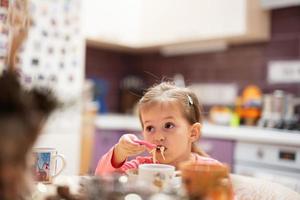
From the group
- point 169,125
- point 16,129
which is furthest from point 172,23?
point 16,129

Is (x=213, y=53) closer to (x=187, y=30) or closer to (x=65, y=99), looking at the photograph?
(x=187, y=30)

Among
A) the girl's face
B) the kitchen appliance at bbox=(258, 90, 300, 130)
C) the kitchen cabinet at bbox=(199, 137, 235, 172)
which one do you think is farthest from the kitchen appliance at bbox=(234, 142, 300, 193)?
the girl's face

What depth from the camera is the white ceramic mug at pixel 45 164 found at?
2.91 ft

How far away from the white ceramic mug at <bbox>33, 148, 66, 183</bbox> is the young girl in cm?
16

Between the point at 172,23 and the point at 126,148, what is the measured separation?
2.32 meters

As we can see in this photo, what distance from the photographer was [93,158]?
3186 millimetres

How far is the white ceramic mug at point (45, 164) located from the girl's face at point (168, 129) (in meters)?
0.32

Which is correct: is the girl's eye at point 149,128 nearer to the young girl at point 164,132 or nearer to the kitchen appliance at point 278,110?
the young girl at point 164,132

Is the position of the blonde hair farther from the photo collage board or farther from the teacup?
the photo collage board

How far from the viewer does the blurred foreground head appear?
43 centimetres

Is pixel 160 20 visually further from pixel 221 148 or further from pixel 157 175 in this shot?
pixel 157 175

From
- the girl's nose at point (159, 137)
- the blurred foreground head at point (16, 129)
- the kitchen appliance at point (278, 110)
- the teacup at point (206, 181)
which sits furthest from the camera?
the kitchen appliance at point (278, 110)

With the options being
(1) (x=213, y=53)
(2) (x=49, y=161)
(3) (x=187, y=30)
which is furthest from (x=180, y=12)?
(2) (x=49, y=161)

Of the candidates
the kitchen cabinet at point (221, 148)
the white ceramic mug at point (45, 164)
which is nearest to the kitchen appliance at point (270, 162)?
the kitchen cabinet at point (221, 148)
